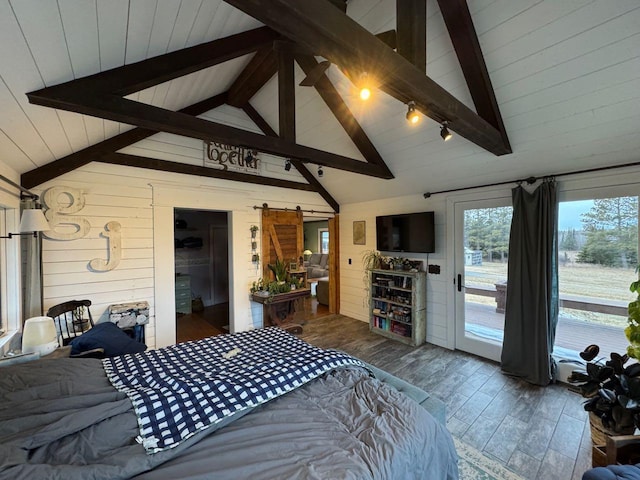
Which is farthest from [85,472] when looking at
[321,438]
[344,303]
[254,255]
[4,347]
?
[344,303]

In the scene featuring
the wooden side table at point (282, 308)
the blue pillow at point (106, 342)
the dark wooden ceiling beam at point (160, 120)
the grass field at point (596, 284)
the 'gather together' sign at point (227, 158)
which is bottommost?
the wooden side table at point (282, 308)

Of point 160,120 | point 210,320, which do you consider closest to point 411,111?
point 160,120

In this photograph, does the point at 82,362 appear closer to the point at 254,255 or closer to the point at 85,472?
the point at 85,472

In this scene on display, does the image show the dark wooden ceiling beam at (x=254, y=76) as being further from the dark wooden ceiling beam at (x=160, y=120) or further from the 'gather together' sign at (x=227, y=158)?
the dark wooden ceiling beam at (x=160, y=120)

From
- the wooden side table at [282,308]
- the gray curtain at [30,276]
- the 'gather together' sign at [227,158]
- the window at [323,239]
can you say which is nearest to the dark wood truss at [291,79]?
the 'gather together' sign at [227,158]

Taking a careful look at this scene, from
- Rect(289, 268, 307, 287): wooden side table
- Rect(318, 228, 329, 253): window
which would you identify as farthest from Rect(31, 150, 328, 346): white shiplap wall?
Rect(318, 228, 329, 253): window

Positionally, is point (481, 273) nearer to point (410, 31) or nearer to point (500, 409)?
point (500, 409)

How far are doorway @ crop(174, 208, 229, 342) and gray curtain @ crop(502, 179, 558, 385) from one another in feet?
16.6

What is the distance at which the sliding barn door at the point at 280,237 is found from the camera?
464 centimetres

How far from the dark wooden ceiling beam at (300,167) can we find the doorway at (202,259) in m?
2.13

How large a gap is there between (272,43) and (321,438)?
3.24 metres

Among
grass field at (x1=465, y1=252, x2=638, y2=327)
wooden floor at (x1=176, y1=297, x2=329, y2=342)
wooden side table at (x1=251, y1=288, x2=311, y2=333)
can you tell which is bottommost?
wooden floor at (x1=176, y1=297, x2=329, y2=342)

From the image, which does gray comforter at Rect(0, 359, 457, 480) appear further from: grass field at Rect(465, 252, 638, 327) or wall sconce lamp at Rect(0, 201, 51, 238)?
grass field at Rect(465, 252, 638, 327)

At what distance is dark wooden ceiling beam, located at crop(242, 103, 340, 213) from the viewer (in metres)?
4.29
